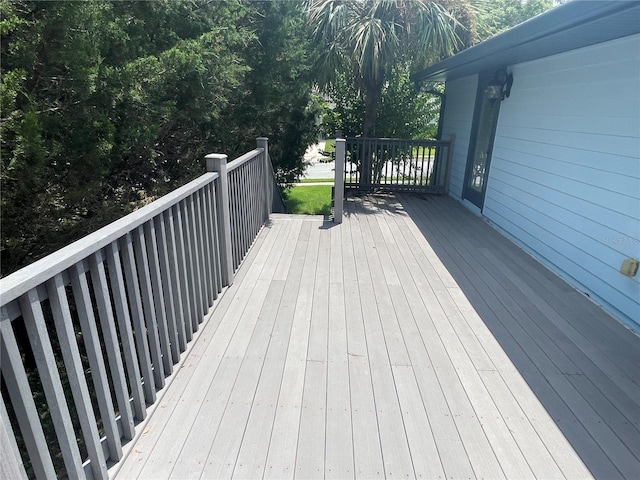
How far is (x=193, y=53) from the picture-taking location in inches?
163

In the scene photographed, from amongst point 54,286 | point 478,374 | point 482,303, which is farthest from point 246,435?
point 482,303

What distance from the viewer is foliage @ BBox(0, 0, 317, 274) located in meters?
3.08

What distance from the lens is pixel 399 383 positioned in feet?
6.95

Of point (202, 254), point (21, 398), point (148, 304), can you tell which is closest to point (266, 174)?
point (202, 254)

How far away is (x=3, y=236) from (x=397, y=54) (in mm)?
6094

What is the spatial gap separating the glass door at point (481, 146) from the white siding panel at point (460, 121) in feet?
0.71

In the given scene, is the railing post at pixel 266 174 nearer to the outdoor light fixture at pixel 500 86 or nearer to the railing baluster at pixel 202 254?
the railing baluster at pixel 202 254

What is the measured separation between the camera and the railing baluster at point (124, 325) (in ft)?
5.04

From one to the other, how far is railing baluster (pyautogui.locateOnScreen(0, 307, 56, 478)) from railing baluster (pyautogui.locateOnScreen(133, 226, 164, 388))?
2.33 feet

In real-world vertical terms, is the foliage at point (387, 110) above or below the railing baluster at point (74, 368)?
above

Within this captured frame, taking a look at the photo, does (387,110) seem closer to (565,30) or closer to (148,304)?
(565,30)

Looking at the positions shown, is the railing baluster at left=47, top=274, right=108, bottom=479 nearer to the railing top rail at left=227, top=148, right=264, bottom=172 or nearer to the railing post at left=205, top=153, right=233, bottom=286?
the railing post at left=205, top=153, right=233, bottom=286

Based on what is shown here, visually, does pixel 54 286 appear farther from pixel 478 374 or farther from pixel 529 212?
pixel 529 212

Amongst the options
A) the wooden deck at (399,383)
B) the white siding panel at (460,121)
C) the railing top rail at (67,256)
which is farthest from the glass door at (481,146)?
the railing top rail at (67,256)
